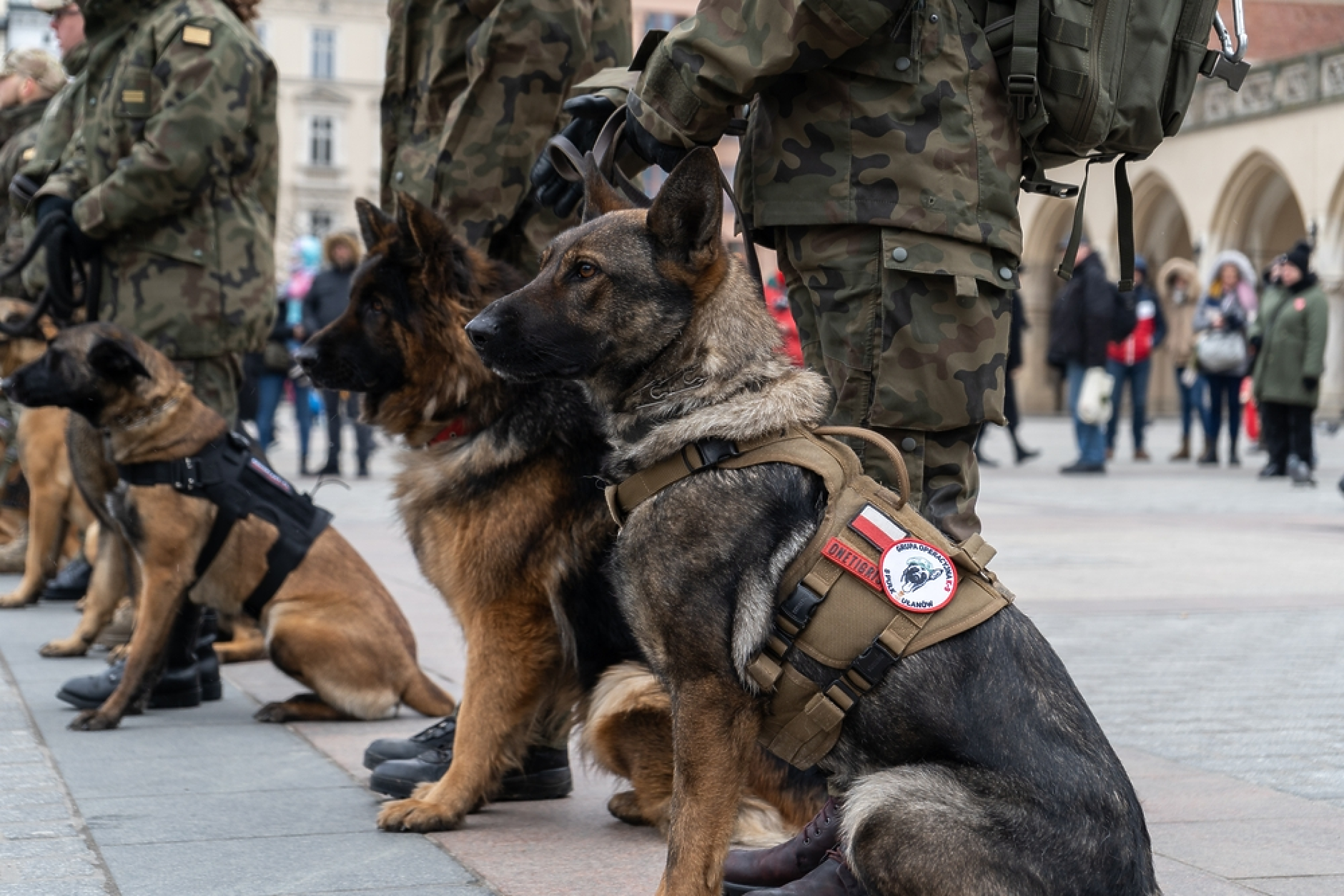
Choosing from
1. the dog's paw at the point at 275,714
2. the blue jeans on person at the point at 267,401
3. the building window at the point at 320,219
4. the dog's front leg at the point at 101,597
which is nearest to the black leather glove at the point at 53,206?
the dog's front leg at the point at 101,597

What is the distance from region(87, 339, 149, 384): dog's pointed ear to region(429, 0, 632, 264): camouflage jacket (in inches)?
51.4

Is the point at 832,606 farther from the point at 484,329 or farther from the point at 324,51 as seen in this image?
the point at 324,51

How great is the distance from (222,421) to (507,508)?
187 cm

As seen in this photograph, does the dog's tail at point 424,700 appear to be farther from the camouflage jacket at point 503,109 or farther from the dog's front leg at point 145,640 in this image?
the camouflage jacket at point 503,109

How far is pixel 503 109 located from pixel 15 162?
15.5ft

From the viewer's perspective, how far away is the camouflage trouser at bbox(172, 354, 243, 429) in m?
5.73

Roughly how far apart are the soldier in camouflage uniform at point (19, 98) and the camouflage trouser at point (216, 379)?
8.84ft

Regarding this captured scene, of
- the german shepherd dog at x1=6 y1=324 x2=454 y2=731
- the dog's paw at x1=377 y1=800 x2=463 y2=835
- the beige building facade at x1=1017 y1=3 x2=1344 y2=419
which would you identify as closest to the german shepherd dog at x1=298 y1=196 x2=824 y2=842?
the dog's paw at x1=377 y1=800 x2=463 y2=835

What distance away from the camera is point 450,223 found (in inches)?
171

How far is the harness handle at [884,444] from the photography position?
273 cm

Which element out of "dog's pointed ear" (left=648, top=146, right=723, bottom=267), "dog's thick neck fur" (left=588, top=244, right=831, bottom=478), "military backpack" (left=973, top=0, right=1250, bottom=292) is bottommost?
A: "dog's thick neck fur" (left=588, top=244, right=831, bottom=478)

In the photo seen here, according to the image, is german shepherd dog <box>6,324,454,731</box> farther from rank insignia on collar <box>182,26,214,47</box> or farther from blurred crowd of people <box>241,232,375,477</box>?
blurred crowd of people <box>241,232,375,477</box>

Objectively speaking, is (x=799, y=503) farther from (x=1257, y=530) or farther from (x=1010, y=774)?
(x=1257, y=530)

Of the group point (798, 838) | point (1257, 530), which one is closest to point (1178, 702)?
point (798, 838)
